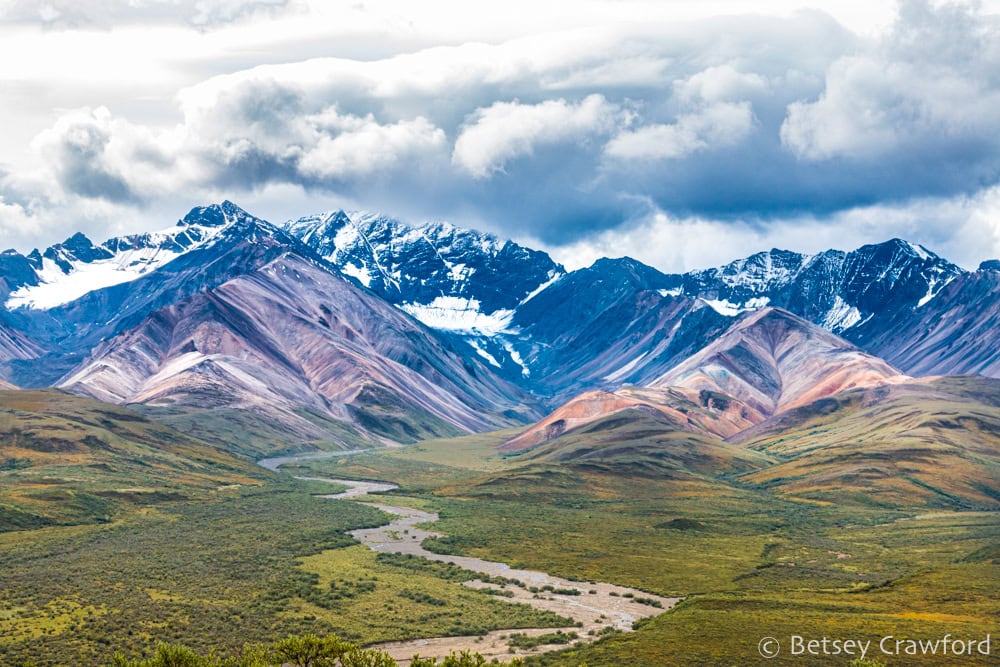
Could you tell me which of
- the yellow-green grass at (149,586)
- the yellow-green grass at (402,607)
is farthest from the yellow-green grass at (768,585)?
the yellow-green grass at (149,586)

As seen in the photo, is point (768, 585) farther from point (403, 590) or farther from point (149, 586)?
point (149, 586)

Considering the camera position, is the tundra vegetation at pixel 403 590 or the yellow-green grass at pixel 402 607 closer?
the tundra vegetation at pixel 403 590

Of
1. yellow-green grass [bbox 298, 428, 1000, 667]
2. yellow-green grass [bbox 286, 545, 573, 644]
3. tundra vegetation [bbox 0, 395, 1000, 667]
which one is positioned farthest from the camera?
yellow-green grass [bbox 286, 545, 573, 644]

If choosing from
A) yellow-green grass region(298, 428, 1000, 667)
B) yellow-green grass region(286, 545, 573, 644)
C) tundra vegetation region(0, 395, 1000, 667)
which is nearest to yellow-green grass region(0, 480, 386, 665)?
tundra vegetation region(0, 395, 1000, 667)

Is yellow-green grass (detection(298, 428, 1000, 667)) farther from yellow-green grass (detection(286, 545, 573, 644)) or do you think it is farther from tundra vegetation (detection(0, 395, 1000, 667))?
yellow-green grass (detection(286, 545, 573, 644))

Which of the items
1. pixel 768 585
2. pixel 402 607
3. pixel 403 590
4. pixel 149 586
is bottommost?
pixel 402 607

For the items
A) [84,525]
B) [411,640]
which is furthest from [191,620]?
[84,525]

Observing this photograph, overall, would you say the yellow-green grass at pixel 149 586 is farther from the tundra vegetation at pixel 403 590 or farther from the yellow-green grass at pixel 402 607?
the yellow-green grass at pixel 402 607

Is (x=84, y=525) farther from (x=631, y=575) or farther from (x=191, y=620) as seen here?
(x=631, y=575)

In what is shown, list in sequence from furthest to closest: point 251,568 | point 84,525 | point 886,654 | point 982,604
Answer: point 84,525
point 251,568
point 982,604
point 886,654

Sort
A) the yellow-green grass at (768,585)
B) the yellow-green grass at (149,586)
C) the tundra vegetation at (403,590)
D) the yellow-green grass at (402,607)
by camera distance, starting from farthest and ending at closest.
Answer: the yellow-green grass at (402,607)
the yellow-green grass at (768,585)
the tundra vegetation at (403,590)
the yellow-green grass at (149,586)

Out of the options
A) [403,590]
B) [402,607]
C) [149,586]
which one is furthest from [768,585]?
[149,586]
